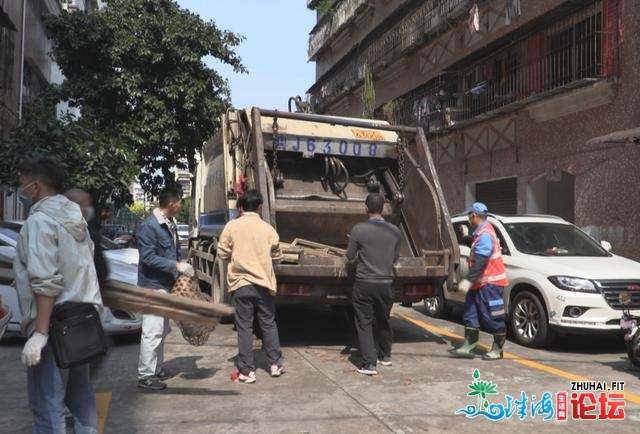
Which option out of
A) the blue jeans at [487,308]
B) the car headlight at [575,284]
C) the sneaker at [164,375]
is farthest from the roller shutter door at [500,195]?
the sneaker at [164,375]

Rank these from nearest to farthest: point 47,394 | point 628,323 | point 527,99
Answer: point 47,394, point 628,323, point 527,99

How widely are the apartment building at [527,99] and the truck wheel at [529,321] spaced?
14.6ft

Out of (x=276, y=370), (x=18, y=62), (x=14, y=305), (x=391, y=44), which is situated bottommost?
(x=276, y=370)

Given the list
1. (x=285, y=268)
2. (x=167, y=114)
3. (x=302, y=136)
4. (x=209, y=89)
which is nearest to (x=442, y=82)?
(x=209, y=89)

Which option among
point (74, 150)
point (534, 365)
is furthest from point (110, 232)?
point (534, 365)

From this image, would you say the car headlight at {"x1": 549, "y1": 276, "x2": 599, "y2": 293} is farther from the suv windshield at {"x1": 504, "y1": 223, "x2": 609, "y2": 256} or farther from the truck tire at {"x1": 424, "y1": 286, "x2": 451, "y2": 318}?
the truck tire at {"x1": 424, "y1": 286, "x2": 451, "y2": 318}

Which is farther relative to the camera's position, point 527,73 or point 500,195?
point 500,195

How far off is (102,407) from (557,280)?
4.95m

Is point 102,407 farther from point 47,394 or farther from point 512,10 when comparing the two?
point 512,10

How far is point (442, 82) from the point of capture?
1866 cm

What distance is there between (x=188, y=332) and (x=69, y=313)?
85.8 inches

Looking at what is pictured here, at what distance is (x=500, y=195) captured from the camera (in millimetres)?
16844

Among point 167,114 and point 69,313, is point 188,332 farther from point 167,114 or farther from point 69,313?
point 167,114

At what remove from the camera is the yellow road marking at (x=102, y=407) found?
436 centimetres
